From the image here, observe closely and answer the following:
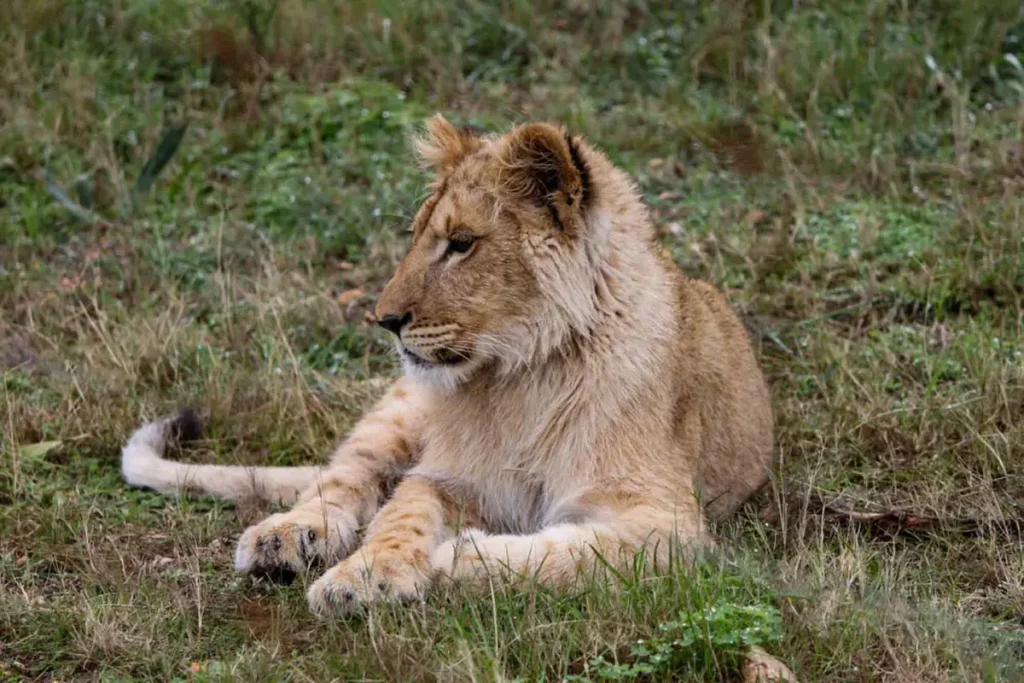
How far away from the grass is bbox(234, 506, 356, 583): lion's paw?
0.09 metres

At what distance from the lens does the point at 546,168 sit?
13.6 feet

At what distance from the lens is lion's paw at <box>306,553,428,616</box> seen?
380 centimetres

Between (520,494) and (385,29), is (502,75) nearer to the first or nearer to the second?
(385,29)

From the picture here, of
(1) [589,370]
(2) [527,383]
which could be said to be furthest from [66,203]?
(1) [589,370]

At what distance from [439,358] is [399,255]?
278 centimetres

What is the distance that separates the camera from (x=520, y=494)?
14.3 ft

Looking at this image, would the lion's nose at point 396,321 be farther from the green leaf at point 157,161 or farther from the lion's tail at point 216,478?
the green leaf at point 157,161

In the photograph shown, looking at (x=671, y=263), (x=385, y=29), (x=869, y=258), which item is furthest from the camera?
(x=385, y=29)

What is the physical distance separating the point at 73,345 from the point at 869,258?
3.49 metres

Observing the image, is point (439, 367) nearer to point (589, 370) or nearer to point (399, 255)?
point (589, 370)

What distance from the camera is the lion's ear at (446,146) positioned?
14.7 feet

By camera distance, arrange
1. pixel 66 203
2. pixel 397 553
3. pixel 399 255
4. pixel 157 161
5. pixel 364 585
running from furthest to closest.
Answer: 1. pixel 157 161
2. pixel 66 203
3. pixel 399 255
4. pixel 397 553
5. pixel 364 585

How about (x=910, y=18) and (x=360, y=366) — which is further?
(x=910, y=18)

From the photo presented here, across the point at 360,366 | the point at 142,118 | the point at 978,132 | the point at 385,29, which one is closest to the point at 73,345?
the point at 360,366
